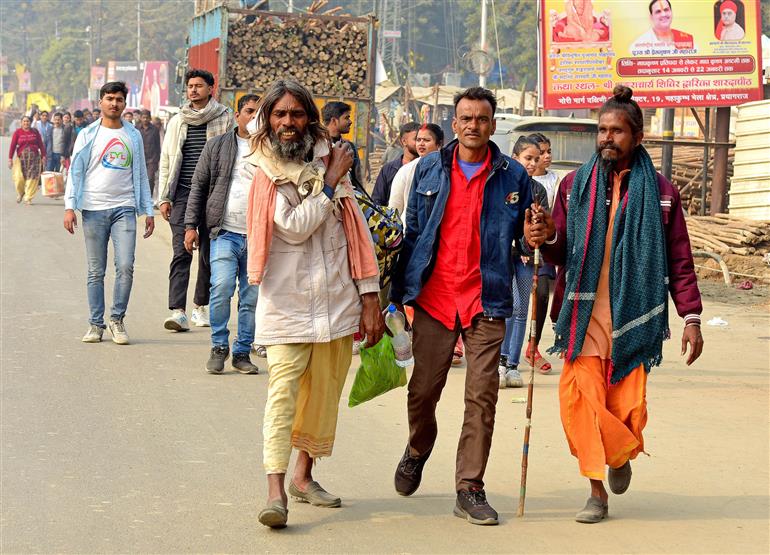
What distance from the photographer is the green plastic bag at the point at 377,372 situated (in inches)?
228

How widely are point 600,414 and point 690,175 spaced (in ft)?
58.5

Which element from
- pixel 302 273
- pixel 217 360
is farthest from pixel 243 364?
pixel 302 273

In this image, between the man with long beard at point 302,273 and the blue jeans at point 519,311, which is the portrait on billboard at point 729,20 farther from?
the man with long beard at point 302,273

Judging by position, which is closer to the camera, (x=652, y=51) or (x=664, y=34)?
(x=664, y=34)

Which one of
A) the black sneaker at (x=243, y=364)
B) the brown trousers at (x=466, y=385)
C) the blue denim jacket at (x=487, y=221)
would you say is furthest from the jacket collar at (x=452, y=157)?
the black sneaker at (x=243, y=364)

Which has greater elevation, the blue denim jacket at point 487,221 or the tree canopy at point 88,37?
the tree canopy at point 88,37

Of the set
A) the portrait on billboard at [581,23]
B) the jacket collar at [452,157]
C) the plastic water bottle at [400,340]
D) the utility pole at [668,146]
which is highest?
the portrait on billboard at [581,23]

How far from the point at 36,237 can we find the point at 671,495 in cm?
1425

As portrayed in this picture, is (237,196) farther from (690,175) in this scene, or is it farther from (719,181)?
(690,175)

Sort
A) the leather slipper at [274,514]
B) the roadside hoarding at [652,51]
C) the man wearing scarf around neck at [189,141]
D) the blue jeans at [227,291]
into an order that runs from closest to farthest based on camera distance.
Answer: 1. the leather slipper at [274,514]
2. the blue jeans at [227,291]
3. the man wearing scarf around neck at [189,141]
4. the roadside hoarding at [652,51]

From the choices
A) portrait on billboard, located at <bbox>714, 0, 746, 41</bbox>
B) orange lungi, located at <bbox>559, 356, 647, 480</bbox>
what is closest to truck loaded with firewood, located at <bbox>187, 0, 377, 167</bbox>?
portrait on billboard, located at <bbox>714, 0, 746, 41</bbox>

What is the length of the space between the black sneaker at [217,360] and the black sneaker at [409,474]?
3275 mm

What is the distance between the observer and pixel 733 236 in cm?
1672

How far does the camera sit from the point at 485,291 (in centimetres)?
555
